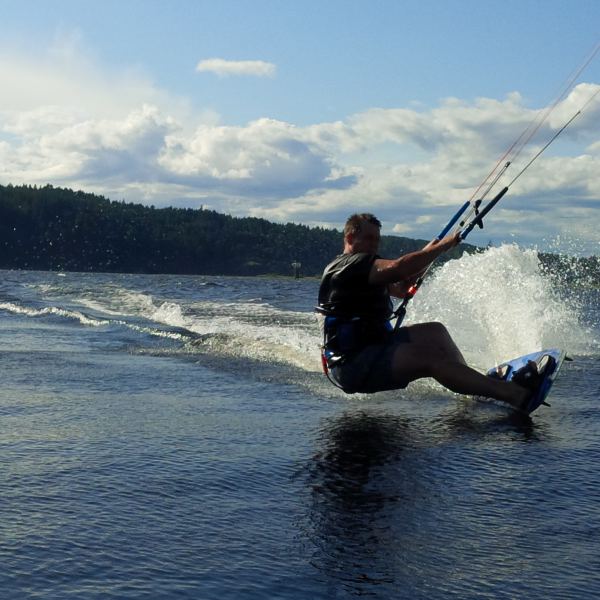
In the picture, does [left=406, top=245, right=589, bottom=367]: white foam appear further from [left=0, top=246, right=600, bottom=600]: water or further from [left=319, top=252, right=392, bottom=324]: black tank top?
[left=319, top=252, right=392, bottom=324]: black tank top

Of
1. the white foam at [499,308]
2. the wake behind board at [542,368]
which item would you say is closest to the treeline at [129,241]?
the white foam at [499,308]

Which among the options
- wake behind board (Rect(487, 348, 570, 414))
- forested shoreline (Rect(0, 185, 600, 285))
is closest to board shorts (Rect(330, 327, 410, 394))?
wake behind board (Rect(487, 348, 570, 414))

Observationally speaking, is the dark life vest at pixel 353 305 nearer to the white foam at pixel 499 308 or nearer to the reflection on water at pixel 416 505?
the reflection on water at pixel 416 505

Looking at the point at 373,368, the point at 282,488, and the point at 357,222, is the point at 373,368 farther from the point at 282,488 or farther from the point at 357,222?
the point at 282,488

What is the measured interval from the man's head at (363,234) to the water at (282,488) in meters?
1.37

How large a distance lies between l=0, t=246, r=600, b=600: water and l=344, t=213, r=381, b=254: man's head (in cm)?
137

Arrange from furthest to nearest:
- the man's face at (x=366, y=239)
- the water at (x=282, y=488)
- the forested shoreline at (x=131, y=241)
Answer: the forested shoreline at (x=131, y=241) < the man's face at (x=366, y=239) < the water at (x=282, y=488)

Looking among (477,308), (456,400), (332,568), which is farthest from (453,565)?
(477,308)

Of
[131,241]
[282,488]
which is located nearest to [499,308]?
[282,488]

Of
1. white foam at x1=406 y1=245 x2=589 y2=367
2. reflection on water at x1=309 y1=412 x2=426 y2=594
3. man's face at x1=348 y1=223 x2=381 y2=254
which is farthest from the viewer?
white foam at x1=406 y1=245 x2=589 y2=367

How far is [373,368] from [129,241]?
7045 inches

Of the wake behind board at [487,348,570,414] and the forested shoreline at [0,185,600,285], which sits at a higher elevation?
the forested shoreline at [0,185,600,285]

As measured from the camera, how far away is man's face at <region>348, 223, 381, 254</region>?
276 inches

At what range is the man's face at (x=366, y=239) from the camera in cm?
701
